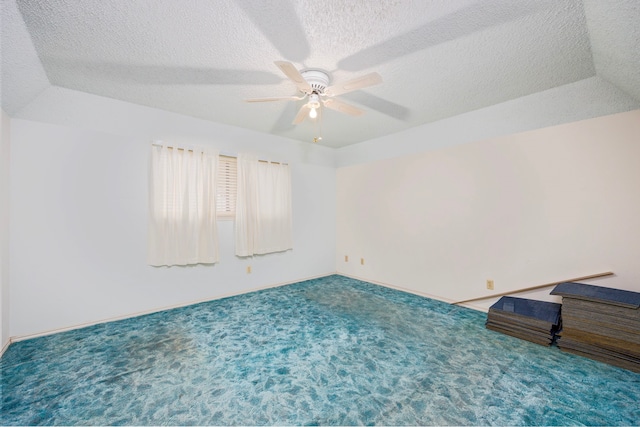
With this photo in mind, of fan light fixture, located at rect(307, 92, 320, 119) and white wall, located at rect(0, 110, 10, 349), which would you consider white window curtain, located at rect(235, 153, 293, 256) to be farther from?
white wall, located at rect(0, 110, 10, 349)

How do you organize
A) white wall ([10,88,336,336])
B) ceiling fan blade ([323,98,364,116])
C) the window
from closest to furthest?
ceiling fan blade ([323,98,364,116])
white wall ([10,88,336,336])
the window

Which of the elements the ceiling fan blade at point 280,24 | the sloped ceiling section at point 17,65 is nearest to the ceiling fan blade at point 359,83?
the ceiling fan blade at point 280,24

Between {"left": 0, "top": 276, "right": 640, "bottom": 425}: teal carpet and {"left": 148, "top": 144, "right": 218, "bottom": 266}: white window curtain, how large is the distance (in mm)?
830

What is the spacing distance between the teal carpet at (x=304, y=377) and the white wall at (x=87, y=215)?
0.34 meters

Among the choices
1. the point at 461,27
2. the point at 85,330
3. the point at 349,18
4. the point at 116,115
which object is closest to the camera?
the point at 349,18

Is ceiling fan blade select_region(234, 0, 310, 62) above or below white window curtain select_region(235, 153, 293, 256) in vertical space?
above

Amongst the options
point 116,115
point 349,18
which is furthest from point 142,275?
point 349,18

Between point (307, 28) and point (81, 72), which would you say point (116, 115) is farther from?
point (307, 28)

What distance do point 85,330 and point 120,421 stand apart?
1707mm

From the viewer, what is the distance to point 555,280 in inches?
105

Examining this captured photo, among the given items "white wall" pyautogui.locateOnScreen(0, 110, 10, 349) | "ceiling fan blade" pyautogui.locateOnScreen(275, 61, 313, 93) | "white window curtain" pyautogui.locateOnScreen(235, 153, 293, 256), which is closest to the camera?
"ceiling fan blade" pyautogui.locateOnScreen(275, 61, 313, 93)

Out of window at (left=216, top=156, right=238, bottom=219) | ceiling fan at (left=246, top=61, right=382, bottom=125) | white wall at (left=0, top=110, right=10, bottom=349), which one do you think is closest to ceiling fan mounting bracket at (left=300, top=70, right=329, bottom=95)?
ceiling fan at (left=246, top=61, right=382, bottom=125)

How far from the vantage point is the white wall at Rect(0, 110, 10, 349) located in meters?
2.21

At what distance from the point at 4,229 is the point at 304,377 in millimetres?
2969
